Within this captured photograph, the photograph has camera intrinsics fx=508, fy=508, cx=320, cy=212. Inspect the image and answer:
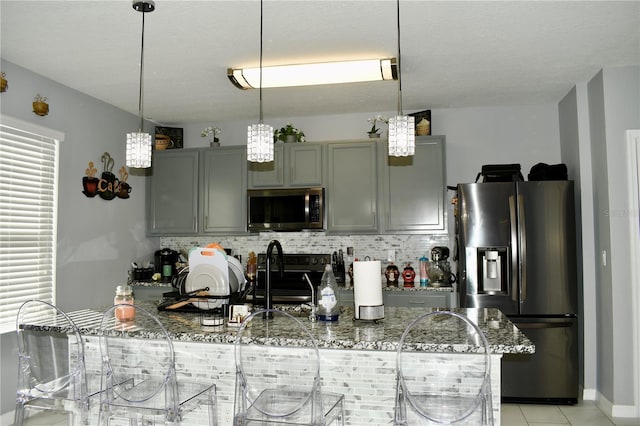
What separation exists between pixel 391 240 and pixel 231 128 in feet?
6.88

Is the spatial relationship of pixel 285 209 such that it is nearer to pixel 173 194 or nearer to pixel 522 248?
pixel 173 194

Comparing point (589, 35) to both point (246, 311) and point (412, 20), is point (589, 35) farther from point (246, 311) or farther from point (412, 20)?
point (246, 311)

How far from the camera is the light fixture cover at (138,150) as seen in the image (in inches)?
112

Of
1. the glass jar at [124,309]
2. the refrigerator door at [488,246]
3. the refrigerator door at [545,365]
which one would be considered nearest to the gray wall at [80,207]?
the glass jar at [124,309]

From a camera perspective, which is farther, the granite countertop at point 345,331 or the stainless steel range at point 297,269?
the stainless steel range at point 297,269

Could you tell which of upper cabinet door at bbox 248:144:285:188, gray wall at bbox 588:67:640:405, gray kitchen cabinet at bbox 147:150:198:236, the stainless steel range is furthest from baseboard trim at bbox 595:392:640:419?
gray kitchen cabinet at bbox 147:150:198:236

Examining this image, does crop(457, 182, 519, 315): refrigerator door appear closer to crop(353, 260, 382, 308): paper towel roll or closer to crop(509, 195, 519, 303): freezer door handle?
crop(509, 195, 519, 303): freezer door handle

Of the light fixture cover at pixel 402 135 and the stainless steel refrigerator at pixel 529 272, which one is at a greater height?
the light fixture cover at pixel 402 135

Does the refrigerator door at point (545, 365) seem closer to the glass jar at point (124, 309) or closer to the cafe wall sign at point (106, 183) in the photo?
the glass jar at point (124, 309)

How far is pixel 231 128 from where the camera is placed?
5.50m

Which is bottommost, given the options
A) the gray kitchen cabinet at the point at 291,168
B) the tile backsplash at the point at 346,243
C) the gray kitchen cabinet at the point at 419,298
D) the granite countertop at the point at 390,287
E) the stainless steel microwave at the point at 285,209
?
the gray kitchen cabinet at the point at 419,298

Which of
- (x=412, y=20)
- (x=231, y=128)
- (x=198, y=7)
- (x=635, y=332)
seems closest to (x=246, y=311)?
(x=198, y=7)

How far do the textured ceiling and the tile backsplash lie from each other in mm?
1378

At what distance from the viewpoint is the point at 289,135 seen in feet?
Result: 16.5
